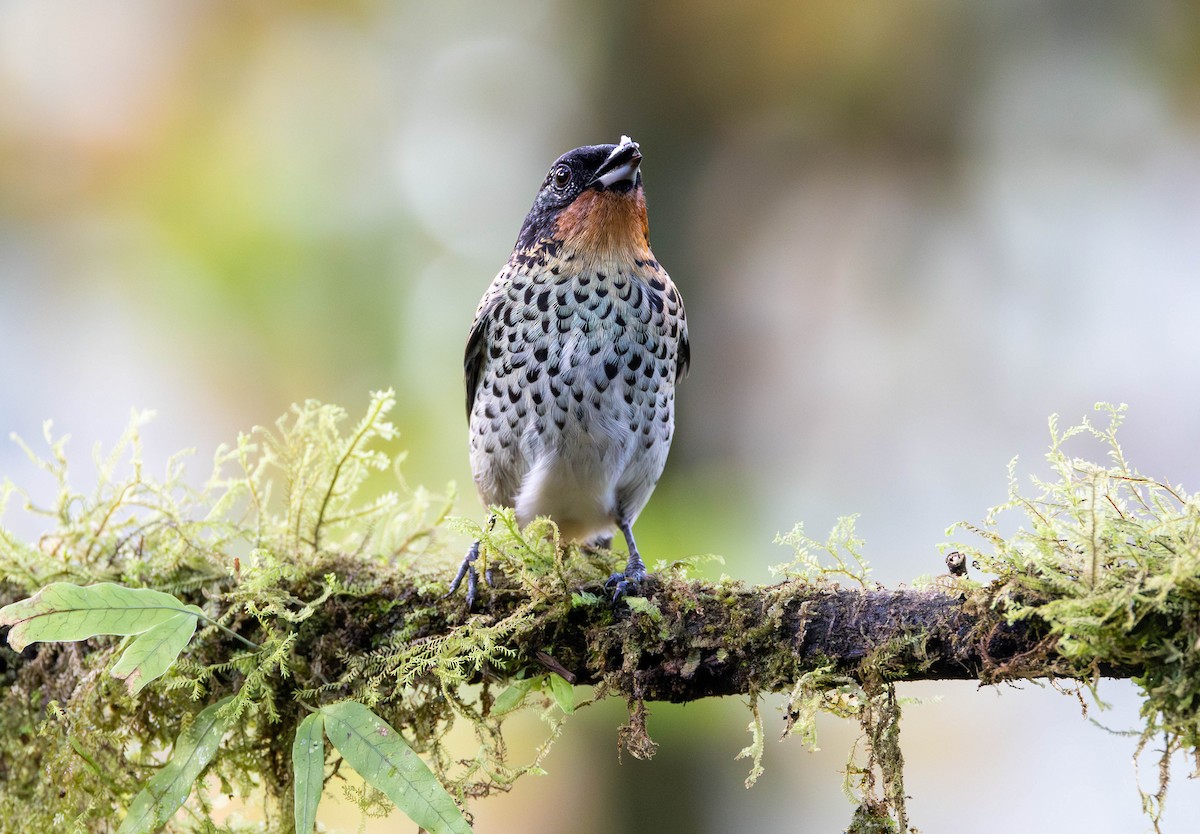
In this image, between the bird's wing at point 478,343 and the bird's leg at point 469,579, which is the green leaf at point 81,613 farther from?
the bird's wing at point 478,343

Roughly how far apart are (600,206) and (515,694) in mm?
1322

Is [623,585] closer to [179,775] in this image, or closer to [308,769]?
[308,769]

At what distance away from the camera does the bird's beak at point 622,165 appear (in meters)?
2.61

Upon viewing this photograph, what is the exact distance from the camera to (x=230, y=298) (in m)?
4.81

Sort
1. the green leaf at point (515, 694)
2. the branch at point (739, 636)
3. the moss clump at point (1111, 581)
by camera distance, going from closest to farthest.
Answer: the moss clump at point (1111, 581), the branch at point (739, 636), the green leaf at point (515, 694)

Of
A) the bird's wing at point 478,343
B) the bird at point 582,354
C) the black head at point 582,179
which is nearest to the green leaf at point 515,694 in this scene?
the bird at point 582,354

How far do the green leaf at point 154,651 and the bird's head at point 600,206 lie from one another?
1.40 meters

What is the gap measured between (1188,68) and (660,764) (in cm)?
427

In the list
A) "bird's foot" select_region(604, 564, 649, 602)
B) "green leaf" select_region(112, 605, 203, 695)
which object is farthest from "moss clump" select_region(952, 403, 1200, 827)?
"green leaf" select_region(112, 605, 203, 695)

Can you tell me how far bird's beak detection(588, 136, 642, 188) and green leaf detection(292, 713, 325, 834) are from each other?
1530 mm

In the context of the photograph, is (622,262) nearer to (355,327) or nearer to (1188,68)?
(355,327)

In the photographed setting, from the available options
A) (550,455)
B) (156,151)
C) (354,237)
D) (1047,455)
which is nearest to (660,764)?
(550,455)

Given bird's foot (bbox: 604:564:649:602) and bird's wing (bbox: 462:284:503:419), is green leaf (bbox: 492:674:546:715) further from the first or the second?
bird's wing (bbox: 462:284:503:419)

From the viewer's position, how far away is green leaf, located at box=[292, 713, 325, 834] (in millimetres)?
1598
